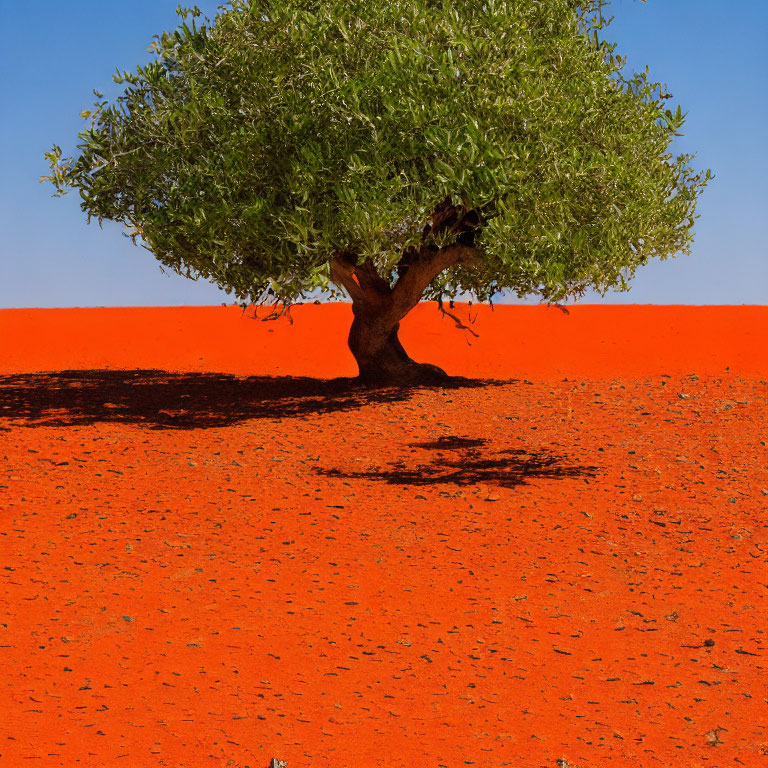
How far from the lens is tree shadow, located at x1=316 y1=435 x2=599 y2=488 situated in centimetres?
1398

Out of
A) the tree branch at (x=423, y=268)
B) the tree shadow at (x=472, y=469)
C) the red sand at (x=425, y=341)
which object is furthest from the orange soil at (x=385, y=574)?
the red sand at (x=425, y=341)

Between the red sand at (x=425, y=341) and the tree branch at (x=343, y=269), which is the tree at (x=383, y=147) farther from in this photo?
the red sand at (x=425, y=341)

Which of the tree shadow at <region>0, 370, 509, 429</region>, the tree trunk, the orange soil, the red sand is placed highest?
the red sand

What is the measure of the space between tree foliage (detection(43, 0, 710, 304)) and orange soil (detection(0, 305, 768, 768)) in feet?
Answer: 10.6

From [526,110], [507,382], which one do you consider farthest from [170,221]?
[507,382]

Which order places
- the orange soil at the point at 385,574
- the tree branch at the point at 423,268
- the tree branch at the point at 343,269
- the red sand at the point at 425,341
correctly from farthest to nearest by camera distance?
the red sand at the point at 425,341 < the tree branch at the point at 343,269 < the tree branch at the point at 423,268 < the orange soil at the point at 385,574

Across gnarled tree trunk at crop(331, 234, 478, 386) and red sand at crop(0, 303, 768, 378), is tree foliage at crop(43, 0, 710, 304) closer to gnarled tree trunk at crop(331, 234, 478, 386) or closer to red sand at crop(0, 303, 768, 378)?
gnarled tree trunk at crop(331, 234, 478, 386)

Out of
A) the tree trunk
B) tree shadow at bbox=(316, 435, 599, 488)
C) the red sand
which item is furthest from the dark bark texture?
the red sand

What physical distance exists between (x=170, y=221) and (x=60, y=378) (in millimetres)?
7956

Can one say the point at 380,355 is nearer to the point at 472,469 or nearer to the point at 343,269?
the point at 343,269

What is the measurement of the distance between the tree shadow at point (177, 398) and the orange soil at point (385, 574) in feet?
0.41

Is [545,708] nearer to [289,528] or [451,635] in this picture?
[451,635]

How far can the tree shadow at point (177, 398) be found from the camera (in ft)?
58.6

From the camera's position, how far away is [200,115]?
17.0 metres
